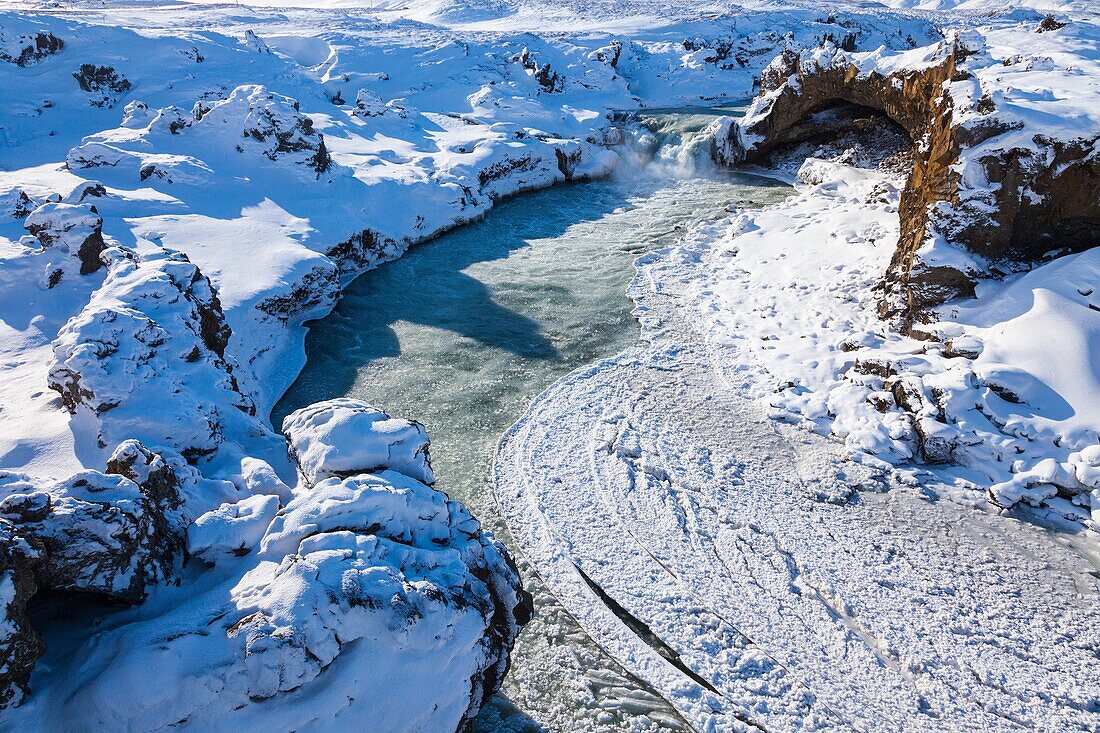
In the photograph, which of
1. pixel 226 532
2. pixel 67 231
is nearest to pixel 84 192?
pixel 67 231

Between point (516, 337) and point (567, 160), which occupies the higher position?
point (567, 160)

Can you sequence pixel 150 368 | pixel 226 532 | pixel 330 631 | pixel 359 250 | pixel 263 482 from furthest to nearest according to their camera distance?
1. pixel 359 250
2. pixel 150 368
3. pixel 263 482
4. pixel 226 532
5. pixel 330 631

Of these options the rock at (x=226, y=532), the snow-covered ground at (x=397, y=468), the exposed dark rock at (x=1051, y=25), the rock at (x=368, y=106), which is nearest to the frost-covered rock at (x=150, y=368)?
the snow-covered ground at (x=397, y=468)

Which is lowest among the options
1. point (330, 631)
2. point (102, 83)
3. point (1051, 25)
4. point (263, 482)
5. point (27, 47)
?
point (263, 482)

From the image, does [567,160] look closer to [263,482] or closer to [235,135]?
[235,135]

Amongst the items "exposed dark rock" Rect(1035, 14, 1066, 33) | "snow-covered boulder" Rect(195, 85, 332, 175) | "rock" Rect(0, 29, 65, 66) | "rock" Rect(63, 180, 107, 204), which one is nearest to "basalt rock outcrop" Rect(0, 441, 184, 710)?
"rock" Rect(63, 180, 107, 204)

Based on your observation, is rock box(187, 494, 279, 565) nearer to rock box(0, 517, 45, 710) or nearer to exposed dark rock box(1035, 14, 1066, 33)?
rock box(0, 517, 45, 710)

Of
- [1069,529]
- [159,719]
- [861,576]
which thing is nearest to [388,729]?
[159,719]

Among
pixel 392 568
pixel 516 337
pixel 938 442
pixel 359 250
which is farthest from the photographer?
pixel 359 250
